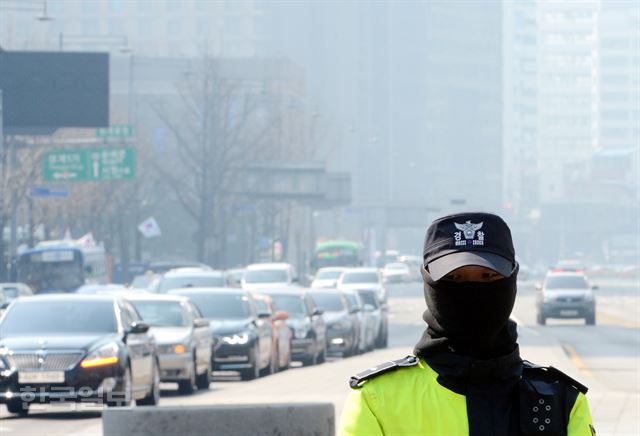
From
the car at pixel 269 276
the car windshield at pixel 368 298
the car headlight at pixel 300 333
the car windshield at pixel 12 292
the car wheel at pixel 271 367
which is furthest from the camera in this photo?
the car at pixel 269 276

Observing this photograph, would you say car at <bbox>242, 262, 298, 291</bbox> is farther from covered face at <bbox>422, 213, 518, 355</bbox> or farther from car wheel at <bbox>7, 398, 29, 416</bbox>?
covered face at <bbox>422, 213, 518, 355</bbox>

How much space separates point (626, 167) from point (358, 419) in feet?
514

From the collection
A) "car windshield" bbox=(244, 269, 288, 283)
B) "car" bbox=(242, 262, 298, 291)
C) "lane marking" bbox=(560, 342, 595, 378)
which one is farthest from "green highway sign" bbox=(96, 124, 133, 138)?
"lane marking" bbox=(560, 342, 595, 378)

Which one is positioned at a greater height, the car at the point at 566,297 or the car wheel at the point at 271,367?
the car wheel at the point at 271,367

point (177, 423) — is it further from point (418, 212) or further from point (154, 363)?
point (418, 212)

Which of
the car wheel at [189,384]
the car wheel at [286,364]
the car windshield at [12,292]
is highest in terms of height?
the car wheel at [189,384]

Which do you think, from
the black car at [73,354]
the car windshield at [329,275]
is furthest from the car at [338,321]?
the car windshield at [329,275]

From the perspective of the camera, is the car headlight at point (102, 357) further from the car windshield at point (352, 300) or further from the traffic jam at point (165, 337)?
the car windshield at point (352, 300)

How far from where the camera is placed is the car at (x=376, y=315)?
130 feet

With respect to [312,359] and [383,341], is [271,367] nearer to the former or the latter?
[312,359]

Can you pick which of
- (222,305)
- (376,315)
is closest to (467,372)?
(222,305)

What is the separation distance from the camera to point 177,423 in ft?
29.7

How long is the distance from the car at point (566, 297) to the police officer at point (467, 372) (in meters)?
44.1

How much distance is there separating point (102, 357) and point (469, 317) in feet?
49.7
